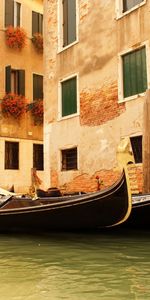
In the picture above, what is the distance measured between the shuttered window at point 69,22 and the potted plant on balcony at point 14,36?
106 inches

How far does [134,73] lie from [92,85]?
1.26 m

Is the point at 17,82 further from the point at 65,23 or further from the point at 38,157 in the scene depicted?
the point at 65,23

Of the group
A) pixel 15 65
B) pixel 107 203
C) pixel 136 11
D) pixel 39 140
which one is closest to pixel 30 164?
pixel 39 140

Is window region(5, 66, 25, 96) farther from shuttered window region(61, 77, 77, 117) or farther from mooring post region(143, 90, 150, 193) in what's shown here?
mooring post region(143, 90, 150, 193)

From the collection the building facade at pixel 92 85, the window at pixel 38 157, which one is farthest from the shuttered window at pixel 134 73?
the window at pixel 38 157

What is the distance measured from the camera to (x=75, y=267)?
3.96m

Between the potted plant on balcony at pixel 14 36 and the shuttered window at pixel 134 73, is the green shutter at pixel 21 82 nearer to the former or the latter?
the potted plant on balcony at pixel 14 36

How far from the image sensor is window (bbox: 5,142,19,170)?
13.0 meters

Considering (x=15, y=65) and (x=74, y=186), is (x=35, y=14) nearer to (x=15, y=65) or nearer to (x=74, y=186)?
(x=15, y=65)

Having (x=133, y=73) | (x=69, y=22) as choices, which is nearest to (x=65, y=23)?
(x=69, y=22)

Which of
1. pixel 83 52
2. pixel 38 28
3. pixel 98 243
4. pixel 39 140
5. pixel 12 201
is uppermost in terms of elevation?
pixel 38 28

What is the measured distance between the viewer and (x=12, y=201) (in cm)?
Answer: 661

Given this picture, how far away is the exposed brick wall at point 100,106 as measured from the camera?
9.12 meters

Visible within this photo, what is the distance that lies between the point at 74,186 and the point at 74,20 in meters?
4.01
